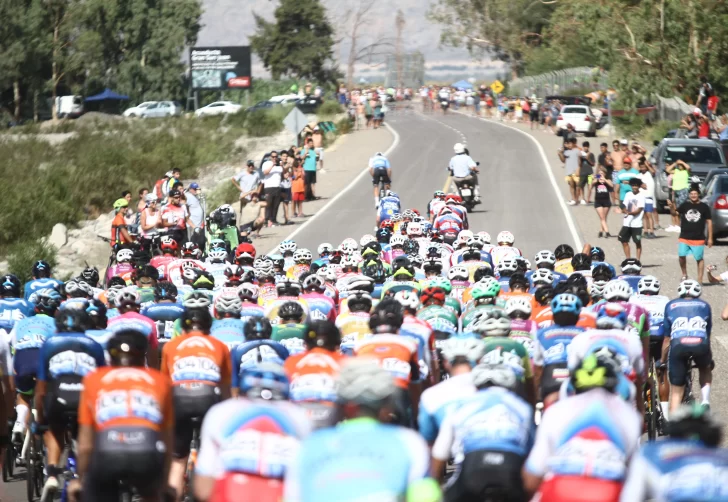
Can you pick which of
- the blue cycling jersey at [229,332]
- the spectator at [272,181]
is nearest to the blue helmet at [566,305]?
the blue cycling jersey at [229,332]

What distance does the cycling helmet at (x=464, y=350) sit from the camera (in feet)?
25.4

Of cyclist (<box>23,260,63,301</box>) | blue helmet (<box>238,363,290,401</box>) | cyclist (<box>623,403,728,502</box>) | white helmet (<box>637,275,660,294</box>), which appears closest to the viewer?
cyclist (<box>623,403,728,502</box>)

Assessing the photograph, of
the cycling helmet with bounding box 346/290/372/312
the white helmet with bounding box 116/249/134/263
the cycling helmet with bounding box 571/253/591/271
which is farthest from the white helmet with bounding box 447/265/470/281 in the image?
the white helmet with bounding box 116/249/134/263

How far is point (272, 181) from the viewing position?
103 feet

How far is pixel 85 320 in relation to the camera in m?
9.50

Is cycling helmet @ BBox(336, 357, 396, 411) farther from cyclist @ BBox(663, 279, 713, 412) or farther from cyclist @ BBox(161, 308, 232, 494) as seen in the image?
cyclist @ BBox(663, 279, 713, 412)

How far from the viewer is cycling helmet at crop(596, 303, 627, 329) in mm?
9820

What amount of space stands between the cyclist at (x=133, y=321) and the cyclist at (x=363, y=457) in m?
5.33

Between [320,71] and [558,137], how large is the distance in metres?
47.5

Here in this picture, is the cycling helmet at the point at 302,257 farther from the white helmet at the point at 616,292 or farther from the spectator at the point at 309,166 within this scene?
the spectator at the point at 309,166

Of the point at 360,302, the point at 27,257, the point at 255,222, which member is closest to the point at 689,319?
the point at 360,302

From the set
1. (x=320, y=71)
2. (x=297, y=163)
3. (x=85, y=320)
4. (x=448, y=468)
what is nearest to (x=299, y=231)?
(x=297, y=163)

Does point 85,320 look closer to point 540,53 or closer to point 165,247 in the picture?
point 165,247

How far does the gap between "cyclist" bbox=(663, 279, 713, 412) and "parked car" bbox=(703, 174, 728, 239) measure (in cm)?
1412
